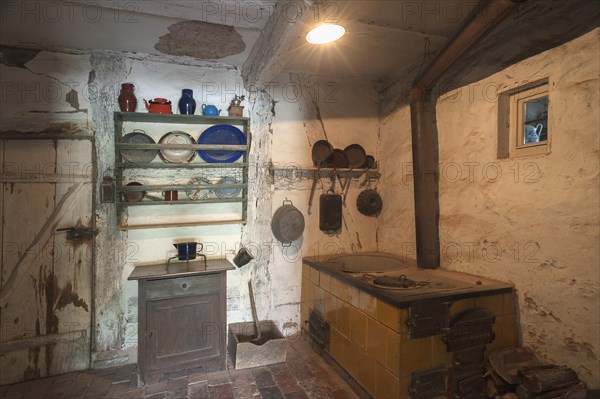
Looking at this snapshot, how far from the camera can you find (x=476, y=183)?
2.24 metres

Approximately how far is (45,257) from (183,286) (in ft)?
3.46

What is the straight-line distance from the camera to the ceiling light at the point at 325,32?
184cm

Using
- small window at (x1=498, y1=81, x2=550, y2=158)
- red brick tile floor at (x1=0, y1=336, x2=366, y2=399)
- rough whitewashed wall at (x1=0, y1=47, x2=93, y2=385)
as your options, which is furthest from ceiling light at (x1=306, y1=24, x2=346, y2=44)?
red brick tile floor at (x1=0, y1=336, x2=366, y2=399)

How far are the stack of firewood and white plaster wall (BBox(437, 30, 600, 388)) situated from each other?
4.0 inches

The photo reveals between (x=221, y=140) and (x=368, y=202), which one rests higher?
(x=221, y=140)

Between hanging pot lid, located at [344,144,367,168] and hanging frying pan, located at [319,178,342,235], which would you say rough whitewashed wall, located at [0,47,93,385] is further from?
hanging pot lid, located at [344,144,367,168]

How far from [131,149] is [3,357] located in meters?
1.68

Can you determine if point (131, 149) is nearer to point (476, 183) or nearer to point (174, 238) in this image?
point (174, 238)

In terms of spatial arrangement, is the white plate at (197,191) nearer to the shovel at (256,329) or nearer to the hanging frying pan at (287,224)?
the hanging frying pan at (287,224)

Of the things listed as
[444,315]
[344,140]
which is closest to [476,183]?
[444,315]

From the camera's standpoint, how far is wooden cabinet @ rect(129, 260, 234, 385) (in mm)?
2188

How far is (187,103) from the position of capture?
2.51 meters

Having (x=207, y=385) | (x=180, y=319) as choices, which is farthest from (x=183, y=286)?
(x=207, y=385)

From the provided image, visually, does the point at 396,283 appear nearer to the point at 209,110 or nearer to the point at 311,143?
the point at 311,143
